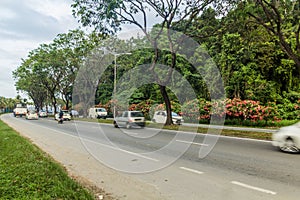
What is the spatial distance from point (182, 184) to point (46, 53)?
39.2 metres

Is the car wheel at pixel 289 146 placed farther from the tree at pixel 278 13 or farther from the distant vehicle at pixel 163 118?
the distant vehicle at pixel 163 118

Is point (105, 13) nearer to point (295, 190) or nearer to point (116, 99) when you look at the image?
point (295, 190)

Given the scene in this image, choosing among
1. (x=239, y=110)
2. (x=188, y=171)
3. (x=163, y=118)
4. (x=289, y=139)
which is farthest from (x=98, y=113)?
(x=188, y=171)

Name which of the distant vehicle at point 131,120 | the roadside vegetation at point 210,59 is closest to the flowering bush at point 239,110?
the roadside vegetation at point 210,59

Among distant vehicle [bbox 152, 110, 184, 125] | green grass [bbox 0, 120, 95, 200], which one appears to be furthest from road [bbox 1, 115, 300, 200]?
distant vehicle [bbox 152, 110, 184, 125]

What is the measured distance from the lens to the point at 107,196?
5250 millimetres

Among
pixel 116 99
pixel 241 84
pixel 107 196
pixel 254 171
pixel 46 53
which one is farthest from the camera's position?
pixel 46 53

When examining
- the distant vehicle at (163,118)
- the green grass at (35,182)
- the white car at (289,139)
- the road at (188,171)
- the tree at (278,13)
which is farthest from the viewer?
the distant vehicle at (163,118)

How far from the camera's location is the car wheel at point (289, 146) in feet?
31.2

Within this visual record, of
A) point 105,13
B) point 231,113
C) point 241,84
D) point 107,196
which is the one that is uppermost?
point 105,13

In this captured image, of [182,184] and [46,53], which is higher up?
[46,53]

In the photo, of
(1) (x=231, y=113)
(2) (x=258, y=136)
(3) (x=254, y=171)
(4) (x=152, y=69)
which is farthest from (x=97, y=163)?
(1) (x=231, y=113)

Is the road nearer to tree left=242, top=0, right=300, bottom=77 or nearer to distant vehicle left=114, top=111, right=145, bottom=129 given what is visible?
tree left=242, top=0, right=300, bottom=77

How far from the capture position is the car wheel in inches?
374
